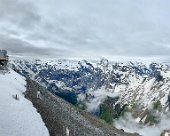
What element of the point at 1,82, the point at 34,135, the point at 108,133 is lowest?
the point at 108,133

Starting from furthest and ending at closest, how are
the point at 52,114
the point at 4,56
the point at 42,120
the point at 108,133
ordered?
the point at 4,56 < the point at 108,133 < the point at 52,114 < the point at 42,120

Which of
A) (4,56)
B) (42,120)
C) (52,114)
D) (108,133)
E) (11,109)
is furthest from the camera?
(4,56)

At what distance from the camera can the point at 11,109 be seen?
6147cm

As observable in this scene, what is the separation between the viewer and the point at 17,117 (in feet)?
196

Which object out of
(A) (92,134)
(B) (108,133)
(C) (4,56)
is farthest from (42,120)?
(C) (4,56)

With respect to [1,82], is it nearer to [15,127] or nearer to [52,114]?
[52,114]

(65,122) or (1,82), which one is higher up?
(1,82)

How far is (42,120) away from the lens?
65625mm

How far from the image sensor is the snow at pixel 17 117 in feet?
180

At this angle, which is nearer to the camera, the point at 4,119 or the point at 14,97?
the point at 4,119

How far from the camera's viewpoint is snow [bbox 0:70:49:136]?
5494 centimetres

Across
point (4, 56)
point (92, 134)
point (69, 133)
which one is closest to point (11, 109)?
point (69, 133)

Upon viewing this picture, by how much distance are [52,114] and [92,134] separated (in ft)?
30.4

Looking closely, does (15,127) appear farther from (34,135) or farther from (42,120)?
(42,120)
